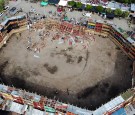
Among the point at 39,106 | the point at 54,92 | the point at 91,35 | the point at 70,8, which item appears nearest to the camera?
the point at 39,106

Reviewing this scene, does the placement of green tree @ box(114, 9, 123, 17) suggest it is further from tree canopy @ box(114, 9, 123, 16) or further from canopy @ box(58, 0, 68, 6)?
canopy @ box(58, 0, 68, 6)

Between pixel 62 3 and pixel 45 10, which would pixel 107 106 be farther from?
pixel 62 3

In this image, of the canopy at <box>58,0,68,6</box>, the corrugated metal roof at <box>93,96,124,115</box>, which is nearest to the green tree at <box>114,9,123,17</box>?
the canopy at <box>58,0,68,6</box>

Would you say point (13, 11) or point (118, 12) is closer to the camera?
point (118, 12)

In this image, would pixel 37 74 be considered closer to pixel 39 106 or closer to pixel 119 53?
pixel 39 106

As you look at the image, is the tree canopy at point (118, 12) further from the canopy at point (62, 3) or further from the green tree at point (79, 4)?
the canopy at point (62, 3)

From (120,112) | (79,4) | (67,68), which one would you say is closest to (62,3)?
(79,4)

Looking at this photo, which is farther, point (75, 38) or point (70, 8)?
point (70, 8)

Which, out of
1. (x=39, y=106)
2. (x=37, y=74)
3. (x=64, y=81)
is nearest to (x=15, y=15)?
(x=37, y=74)
